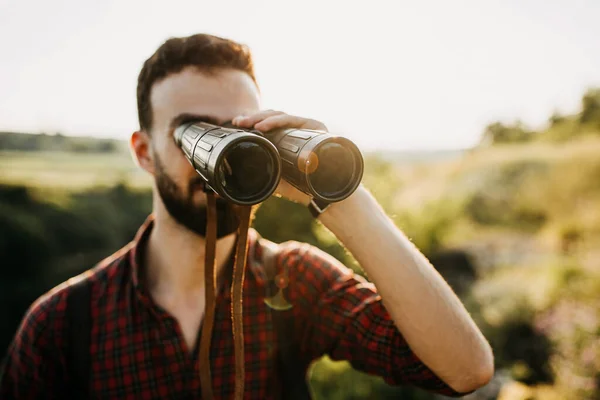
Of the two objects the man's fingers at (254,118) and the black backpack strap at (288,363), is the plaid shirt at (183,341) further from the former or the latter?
the man's fingers at (254,118)

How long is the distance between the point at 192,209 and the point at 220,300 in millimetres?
400

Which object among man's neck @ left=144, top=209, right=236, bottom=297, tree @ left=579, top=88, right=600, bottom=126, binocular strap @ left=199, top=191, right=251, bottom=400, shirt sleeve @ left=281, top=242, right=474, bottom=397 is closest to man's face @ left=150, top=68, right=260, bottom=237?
man's neck @ left=144, top=209, right=236, bottom=297

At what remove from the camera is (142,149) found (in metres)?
1.75

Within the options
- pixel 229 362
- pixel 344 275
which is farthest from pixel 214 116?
pixel 229 362

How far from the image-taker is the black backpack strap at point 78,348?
1396mm

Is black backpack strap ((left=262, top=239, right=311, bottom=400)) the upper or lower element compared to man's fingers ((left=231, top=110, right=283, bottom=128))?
lower

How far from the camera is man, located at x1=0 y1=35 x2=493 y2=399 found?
49.8 inches

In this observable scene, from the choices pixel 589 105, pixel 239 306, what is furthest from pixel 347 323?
pixel 589 105

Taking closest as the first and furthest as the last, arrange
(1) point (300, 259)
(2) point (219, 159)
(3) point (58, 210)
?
1. (2) point (219, 159)
2. (1) point (300, 259)
3. (3) point (58, 210)

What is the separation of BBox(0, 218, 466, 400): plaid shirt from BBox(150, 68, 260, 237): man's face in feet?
1.02

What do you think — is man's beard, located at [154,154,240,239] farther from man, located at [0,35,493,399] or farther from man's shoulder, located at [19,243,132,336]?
man's shoulder, located at [19,243,132,336]

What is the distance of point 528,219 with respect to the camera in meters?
13.6

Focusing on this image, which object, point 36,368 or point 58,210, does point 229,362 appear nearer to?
point 36,368

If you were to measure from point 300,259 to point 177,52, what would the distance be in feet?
3.36
